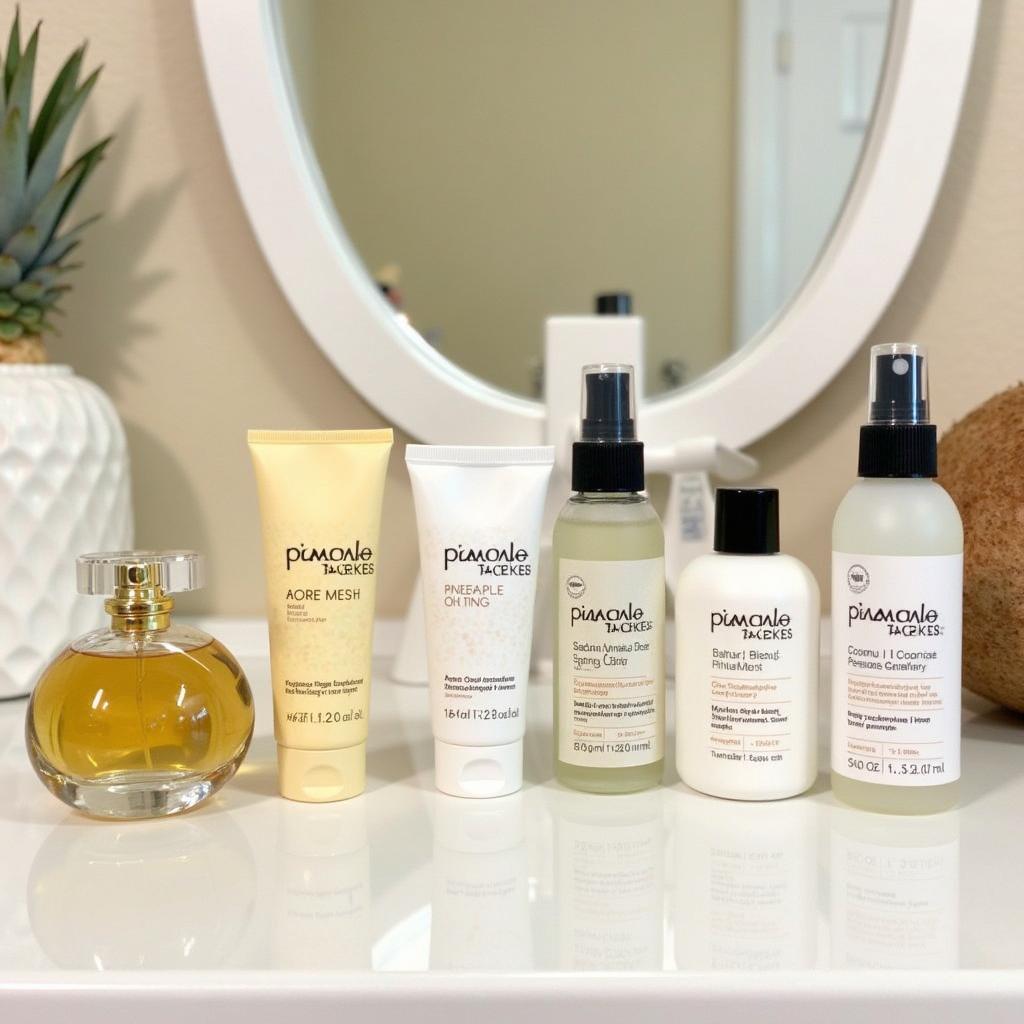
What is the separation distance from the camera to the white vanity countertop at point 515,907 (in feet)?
1.05

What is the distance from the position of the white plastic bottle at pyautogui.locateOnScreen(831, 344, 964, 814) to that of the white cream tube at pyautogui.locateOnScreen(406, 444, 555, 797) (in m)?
0.14

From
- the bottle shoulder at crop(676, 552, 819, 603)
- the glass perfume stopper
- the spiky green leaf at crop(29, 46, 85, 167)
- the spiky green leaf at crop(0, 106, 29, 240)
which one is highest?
the spiky green leaf at crop(29, 46, 85, 167)

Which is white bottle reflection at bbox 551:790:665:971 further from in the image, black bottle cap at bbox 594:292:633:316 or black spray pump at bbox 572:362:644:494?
black bottle cap at bbox 594:292:633:316

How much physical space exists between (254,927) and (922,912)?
23 cm

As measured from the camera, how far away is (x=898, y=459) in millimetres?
468

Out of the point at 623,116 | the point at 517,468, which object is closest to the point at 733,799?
the point at 517,468

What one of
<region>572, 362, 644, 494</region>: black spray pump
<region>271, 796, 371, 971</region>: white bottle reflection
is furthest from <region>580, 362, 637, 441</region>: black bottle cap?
<region>271, 796, 371, 971</region>: white bottle reflection

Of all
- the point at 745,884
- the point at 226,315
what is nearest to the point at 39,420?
the point at 226,315

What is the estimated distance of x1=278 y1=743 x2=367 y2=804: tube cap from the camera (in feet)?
1.62

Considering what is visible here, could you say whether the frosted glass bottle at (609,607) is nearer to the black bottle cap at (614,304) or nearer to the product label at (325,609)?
the product label at (325,609)

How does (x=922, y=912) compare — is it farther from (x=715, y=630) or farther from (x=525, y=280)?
(x=525, y=280)

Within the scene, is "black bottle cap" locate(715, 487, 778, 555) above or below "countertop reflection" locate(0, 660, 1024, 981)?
above

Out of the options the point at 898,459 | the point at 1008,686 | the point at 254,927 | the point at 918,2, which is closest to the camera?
the point at 254,927

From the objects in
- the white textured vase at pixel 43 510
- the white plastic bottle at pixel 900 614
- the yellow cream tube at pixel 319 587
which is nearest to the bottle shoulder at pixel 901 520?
the white plastic bottle at pixel 900 614
